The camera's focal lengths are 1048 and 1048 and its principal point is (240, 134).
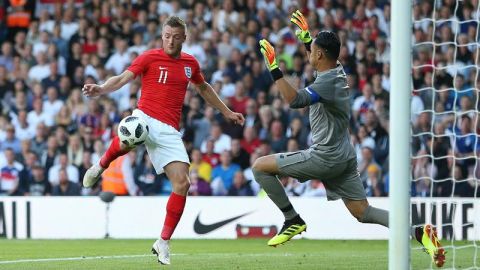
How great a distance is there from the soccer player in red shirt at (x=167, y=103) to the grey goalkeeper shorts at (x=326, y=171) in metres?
1.21

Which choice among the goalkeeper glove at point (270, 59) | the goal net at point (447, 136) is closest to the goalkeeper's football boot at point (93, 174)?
the goalkeeper glove at point (270, 59)

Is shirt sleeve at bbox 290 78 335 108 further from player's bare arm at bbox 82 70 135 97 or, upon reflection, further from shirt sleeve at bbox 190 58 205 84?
player's bare arm at bbox 82 70 135 97

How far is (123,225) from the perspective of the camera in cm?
1678

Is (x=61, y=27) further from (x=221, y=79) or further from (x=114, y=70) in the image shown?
(x=221, y=79)

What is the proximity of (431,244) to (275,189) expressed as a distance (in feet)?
4.97

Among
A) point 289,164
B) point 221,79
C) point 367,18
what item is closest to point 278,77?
point 289,164

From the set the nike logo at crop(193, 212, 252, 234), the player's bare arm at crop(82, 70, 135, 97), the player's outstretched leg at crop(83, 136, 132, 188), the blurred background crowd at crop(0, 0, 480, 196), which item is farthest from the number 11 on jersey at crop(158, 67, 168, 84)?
the blurred background crowd at crop(0, 0, 480, 196)

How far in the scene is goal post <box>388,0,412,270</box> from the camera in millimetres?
7277

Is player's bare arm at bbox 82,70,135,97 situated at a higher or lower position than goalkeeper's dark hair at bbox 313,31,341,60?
lower

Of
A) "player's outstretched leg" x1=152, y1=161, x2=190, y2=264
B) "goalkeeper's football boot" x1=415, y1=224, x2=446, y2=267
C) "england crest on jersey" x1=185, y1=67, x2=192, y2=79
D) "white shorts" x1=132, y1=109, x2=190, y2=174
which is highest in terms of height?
"england crest on jersey" x1=185, y1=67, x2=192, y2=79

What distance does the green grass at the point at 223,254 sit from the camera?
10484 millimetres

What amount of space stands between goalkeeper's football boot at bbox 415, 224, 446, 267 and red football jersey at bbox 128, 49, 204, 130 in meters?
2.75

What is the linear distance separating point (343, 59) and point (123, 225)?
5.68 metres

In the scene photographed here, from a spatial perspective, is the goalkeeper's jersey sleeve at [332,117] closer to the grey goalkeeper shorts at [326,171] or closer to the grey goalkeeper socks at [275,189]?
the grey goalkeeper shorts at [326,171]
